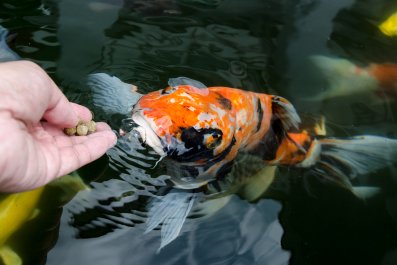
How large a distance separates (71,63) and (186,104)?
1.29 metres

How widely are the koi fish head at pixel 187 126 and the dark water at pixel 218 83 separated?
32cm

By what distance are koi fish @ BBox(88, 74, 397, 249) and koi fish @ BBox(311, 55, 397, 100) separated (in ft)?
1.82

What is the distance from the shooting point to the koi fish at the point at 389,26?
3.68 meters

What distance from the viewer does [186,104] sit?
85.9 inches

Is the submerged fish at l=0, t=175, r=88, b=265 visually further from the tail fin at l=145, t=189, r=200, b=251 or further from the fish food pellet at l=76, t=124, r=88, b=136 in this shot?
the tail fin at l=145, t=189, r=200, b=251

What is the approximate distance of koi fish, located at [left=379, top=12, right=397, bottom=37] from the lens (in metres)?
3.68

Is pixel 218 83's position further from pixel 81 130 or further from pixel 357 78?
pixel 81 130

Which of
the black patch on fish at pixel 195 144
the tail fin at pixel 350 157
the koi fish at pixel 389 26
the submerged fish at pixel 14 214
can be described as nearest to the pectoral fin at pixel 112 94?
the black patch on fish at pixel 195 144

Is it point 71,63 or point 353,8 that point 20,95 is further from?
point 353,8

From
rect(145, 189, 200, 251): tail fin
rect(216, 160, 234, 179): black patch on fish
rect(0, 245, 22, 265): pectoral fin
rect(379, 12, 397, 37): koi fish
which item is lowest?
rect(0, 245, 22, 265): pectoral fin

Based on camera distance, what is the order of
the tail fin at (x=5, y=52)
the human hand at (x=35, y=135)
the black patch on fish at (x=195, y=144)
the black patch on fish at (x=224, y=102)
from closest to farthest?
Answer: the human hand at (x=35, y=135)
the black patch on fish at (x=195, y=144)
the black patch on fish at (x=224, y=102)
the tail fin at (x=5, y=52)

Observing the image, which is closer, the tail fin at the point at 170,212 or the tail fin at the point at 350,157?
the tail fin at the point at 170,212

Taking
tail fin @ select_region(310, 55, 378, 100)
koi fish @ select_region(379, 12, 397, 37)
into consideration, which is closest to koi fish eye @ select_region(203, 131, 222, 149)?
tail fin @ select_region(310, 55, 378, 100)

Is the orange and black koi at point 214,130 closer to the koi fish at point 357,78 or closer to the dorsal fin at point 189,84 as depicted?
the dorsal fin at point 189,84
